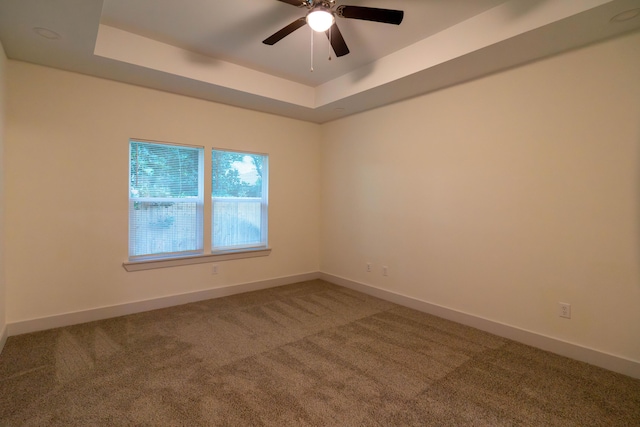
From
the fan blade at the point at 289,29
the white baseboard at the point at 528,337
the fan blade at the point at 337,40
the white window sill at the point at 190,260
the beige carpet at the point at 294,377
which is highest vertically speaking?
the fan blade at the point at 289,29

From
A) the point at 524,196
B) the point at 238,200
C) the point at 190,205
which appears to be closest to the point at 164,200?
the point at 190,205

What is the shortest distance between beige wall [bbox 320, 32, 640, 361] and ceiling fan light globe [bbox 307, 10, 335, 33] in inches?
72.9

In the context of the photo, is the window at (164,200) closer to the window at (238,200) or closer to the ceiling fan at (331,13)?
the window at (238,200)

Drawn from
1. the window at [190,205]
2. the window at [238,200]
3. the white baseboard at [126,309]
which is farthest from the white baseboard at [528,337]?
the window at [190,205]

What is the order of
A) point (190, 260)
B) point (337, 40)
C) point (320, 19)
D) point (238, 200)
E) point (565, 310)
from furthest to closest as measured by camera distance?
1. point (238, 200)
2. point (190, 260)
3. point (565, 310)
4. point (337, 40)
5. point (320, 19)

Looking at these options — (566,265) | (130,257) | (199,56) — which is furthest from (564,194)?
(130,257)

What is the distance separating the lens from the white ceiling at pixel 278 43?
2.21 metres

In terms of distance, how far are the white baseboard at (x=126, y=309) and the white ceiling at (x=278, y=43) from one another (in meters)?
2.44

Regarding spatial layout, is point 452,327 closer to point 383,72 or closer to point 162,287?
point 383,72

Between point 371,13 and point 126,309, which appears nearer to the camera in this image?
point 371,13

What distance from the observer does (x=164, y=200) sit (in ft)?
12.0

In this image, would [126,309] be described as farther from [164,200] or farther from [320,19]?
[320,19]

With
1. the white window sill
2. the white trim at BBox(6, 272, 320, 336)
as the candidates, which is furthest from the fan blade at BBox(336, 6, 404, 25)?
the white trim at BBox(6, 272, 320, 336)

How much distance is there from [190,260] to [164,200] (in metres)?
0.79
